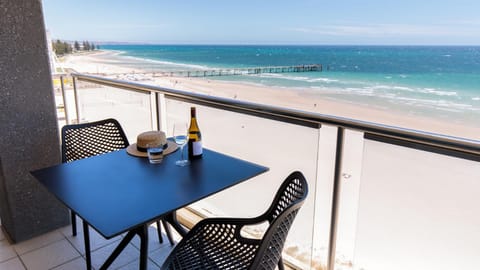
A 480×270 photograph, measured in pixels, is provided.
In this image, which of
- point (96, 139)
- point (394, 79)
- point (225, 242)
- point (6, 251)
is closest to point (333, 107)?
point (394, 79)

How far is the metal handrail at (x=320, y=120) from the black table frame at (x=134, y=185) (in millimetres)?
389

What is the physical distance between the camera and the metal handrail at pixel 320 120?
1.19 m

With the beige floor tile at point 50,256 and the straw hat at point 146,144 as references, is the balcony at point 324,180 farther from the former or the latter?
the straw hat at point 146,144

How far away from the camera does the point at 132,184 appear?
53.1 inches

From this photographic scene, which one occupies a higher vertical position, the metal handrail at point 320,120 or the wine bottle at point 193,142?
the metal handrail at point 320,120

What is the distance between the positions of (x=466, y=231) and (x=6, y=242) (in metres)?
2.81

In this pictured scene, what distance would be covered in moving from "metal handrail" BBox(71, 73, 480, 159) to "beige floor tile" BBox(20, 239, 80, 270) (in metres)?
1.31

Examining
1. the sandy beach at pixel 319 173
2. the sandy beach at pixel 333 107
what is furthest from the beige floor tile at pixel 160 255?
the sandy beach at pixel 333 107

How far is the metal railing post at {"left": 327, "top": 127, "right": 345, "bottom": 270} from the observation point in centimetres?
158

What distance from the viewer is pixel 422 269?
5.07ft

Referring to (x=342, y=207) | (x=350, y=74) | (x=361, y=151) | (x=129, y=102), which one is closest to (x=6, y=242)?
(x=129, y=102)

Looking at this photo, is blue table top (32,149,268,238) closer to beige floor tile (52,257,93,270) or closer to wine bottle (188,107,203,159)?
wine bottle (188,107,203,159)

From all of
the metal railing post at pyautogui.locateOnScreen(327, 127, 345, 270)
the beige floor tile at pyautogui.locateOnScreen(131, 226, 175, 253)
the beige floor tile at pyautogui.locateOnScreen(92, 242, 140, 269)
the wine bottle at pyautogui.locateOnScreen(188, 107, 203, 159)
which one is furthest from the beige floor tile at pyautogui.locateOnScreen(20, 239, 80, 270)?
the metal railing post at pyautogui.locateOnScreen(327, 127, 345, 270)

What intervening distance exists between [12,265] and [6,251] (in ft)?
0.70
